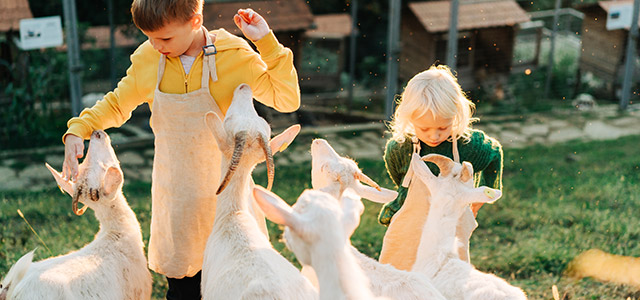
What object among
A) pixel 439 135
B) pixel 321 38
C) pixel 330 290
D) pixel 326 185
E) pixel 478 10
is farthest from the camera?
pixel 321 38

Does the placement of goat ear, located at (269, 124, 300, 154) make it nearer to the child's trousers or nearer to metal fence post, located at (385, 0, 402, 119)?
the child's trousers

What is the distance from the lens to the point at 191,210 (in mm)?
3480

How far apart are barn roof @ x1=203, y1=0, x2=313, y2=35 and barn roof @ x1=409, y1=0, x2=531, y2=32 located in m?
2.26

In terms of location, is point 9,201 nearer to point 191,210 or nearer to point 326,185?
point 191,210

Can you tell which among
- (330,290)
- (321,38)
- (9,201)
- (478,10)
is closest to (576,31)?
(478,10)

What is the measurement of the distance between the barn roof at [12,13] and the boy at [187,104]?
5.71m

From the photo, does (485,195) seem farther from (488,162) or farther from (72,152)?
(72,152)

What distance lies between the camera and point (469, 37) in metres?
11.2

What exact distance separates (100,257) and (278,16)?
7006mm

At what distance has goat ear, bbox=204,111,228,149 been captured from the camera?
10.3 feet

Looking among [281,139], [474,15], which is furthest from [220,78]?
[474,15]

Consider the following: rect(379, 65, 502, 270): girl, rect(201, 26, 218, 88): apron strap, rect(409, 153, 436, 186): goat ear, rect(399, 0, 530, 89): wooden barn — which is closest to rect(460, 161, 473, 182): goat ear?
rect(409, 153, 436, 186): goat ear

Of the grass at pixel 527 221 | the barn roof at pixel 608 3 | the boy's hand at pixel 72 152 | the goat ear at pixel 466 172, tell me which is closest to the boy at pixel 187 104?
the boy's hand at pixel 72 152

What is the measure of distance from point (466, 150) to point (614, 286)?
83.7 inches
